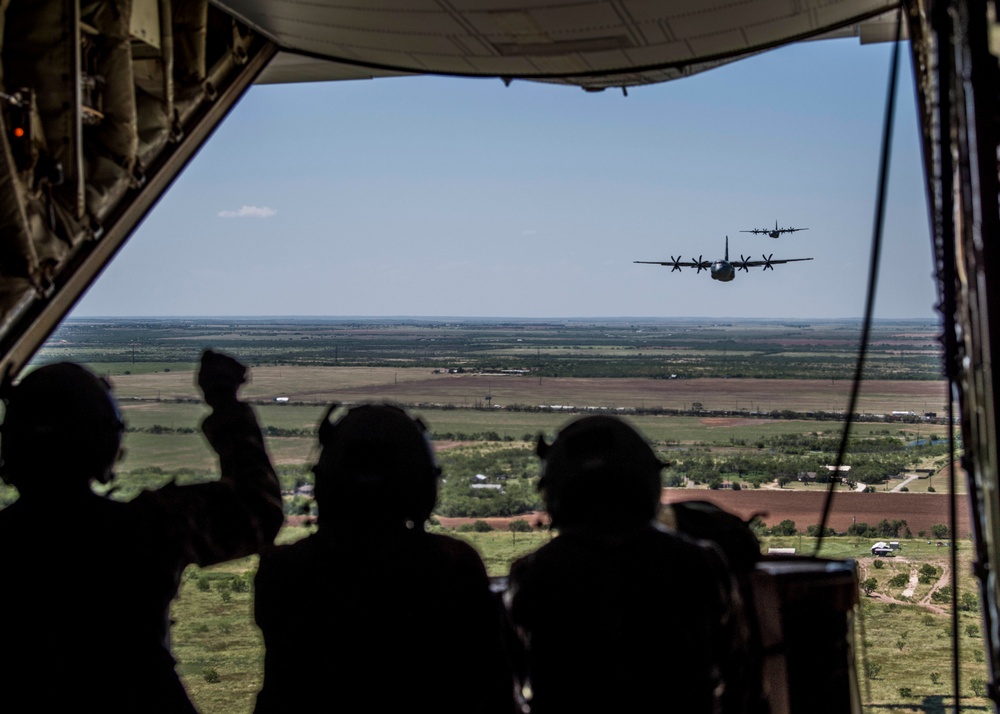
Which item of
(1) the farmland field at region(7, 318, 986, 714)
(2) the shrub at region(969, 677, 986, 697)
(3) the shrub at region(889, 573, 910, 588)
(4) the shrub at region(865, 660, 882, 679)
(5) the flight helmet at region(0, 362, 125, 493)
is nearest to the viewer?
(5) the flight helmet at region(0, 362, 125, 493)

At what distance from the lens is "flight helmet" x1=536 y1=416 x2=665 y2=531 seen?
2461mm

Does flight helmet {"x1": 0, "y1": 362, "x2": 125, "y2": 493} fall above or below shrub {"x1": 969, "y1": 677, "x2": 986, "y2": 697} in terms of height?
above

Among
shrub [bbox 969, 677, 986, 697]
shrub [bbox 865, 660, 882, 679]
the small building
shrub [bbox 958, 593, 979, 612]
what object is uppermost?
the small building

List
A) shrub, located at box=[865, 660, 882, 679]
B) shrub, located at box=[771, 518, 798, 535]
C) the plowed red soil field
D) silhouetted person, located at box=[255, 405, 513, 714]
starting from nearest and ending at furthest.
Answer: silhouetted person, located at box=[255, 405, 513, 714], shrub, located at box=[865, 660, 882, 679], shrub, located at box=[771, 518, 798, 535], the plowed red soil field

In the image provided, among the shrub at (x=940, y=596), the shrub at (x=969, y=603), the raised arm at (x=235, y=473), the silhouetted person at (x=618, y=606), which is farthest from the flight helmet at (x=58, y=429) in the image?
the shrub at (x=940, y=596)

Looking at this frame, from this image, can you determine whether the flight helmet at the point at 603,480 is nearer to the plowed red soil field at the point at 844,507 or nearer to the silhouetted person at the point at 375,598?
the silhouetted person at the point at 375,598

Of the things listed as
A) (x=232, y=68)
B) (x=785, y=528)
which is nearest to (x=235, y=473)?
(x=232, y=68)

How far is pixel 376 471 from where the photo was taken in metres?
2.64

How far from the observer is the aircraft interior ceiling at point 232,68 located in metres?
4.11

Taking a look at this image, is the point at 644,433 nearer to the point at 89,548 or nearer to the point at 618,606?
the point at 618,606

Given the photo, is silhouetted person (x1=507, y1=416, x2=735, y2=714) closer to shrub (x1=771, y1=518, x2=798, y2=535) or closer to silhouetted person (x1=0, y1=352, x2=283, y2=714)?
silhouetted person (x1=0, y1=352, x2=283, y2=714)

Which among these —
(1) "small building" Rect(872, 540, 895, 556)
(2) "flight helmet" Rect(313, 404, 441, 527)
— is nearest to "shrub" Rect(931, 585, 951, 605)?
(1) "small building" Rect(872, 540, 895, 556)

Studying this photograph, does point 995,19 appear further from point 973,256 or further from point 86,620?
point 86,620

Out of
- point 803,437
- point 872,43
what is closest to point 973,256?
point 872,43
